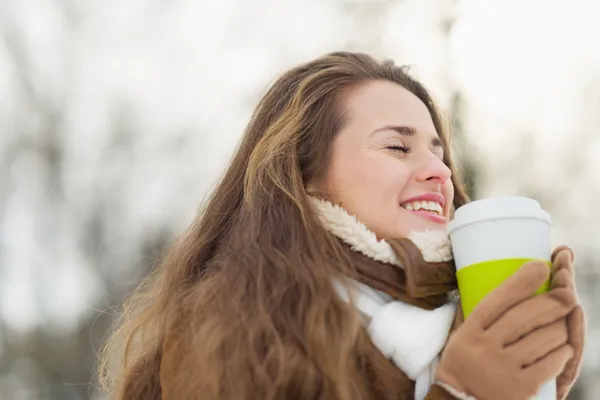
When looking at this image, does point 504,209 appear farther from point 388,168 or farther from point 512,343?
point 388,168

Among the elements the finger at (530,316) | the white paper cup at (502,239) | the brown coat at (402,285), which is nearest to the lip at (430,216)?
the brown coat at (402,285)

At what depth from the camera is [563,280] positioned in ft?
3.54

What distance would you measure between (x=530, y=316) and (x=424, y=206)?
0.41 m

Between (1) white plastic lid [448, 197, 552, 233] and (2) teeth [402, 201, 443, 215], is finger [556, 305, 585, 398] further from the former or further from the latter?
(2) teeth [402, 201, 443, 215]

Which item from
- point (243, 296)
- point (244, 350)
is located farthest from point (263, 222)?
point (244, 350)

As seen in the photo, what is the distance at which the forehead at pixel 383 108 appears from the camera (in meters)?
1.47

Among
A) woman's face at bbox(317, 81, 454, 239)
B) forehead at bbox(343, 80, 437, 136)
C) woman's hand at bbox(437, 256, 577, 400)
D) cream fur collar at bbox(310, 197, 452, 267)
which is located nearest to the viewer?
woman's hand at bbox(437, 256, 577, 400)

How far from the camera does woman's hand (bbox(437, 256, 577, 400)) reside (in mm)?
1027

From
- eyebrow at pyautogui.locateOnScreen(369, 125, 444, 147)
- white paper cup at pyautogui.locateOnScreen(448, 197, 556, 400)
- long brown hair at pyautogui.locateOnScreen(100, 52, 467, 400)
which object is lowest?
long brown hair at pyautogui.locateOnScreen(100, 52, 467, 400)

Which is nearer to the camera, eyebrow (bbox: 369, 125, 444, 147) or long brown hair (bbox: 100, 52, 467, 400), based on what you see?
long brown hair (bbox: 100, 52, 467, 400)

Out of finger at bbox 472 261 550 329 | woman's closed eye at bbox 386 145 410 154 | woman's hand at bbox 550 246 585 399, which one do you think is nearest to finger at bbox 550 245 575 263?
woman's hand at bbox 550 246 585 399

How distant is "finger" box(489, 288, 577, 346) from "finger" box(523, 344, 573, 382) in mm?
47

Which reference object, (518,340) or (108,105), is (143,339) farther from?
(108,105)

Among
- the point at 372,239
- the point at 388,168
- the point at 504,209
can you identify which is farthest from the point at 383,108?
the point at 504,209
